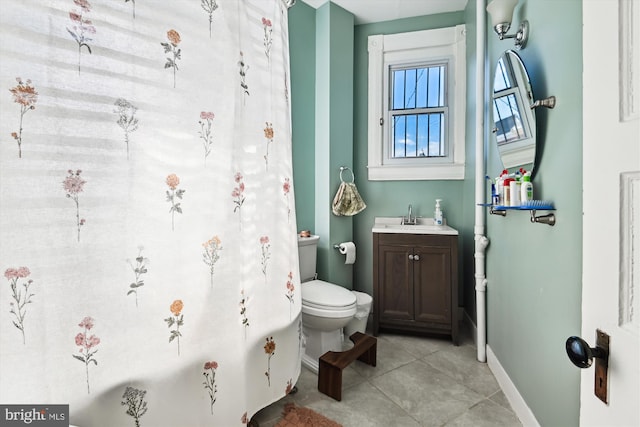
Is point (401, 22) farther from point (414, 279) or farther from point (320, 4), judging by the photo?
point (414, 279)

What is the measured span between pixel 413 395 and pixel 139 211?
5.56 ft

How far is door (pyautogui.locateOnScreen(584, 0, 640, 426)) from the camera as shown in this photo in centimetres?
50

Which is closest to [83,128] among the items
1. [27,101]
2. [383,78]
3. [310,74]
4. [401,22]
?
[27,101]

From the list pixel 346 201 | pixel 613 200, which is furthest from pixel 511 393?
pixel 346 201

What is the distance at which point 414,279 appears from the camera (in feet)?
7.76

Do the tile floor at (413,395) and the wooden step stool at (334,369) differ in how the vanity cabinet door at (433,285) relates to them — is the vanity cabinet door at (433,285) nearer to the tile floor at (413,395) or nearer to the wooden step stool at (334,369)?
the tile floor at (413,395)

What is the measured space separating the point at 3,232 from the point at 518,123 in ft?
6.45

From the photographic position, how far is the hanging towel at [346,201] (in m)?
2.54

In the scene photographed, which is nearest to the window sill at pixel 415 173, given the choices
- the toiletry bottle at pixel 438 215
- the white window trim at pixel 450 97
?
the white window trim at pixel 450 97

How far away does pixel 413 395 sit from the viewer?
1684 millimetres

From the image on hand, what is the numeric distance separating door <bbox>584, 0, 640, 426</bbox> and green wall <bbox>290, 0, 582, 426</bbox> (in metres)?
0.52

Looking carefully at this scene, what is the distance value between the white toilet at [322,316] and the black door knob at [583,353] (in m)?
1.32

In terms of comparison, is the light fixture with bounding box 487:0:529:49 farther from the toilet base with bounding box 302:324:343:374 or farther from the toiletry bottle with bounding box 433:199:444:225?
the toilet base with bounding box 302:324:343:374

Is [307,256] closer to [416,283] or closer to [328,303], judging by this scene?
[328,303]
